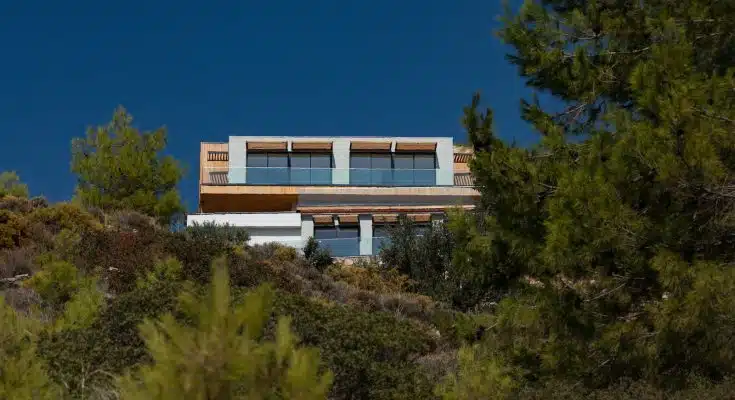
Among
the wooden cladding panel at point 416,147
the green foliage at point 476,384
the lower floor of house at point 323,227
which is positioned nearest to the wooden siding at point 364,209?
the lower floor of house at point 323,227

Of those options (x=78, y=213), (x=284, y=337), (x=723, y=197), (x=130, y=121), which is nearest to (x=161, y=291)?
(x=723, y=197)

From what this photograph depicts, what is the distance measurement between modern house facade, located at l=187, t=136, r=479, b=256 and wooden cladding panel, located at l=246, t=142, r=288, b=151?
5 cm

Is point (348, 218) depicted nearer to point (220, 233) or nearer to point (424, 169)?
point (424, 169)

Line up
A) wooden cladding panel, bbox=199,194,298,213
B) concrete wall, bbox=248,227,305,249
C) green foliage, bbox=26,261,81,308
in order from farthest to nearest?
wooden cladding panel, bbox=199,194,298,213
concrete wall, bbox=248,227,305,249
green foliage, bbox=26,261,81,308

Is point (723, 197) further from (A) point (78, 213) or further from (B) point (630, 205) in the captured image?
(A) point (78, 213)

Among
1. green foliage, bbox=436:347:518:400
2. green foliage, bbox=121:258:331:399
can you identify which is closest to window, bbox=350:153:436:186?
green foliage, bbox=436:347:518:400

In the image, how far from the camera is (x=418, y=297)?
2562 centimetres

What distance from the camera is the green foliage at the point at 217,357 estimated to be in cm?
301

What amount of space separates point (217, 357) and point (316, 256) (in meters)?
27.8

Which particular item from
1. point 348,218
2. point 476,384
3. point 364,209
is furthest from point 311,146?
point 476,384

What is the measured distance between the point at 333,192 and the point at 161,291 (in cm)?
3124

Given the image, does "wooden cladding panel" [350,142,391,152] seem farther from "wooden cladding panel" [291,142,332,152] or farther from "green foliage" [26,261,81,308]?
"green foliage" [26,261,81,308]

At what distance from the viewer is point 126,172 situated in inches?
1341

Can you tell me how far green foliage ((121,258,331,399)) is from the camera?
3.01 metres
